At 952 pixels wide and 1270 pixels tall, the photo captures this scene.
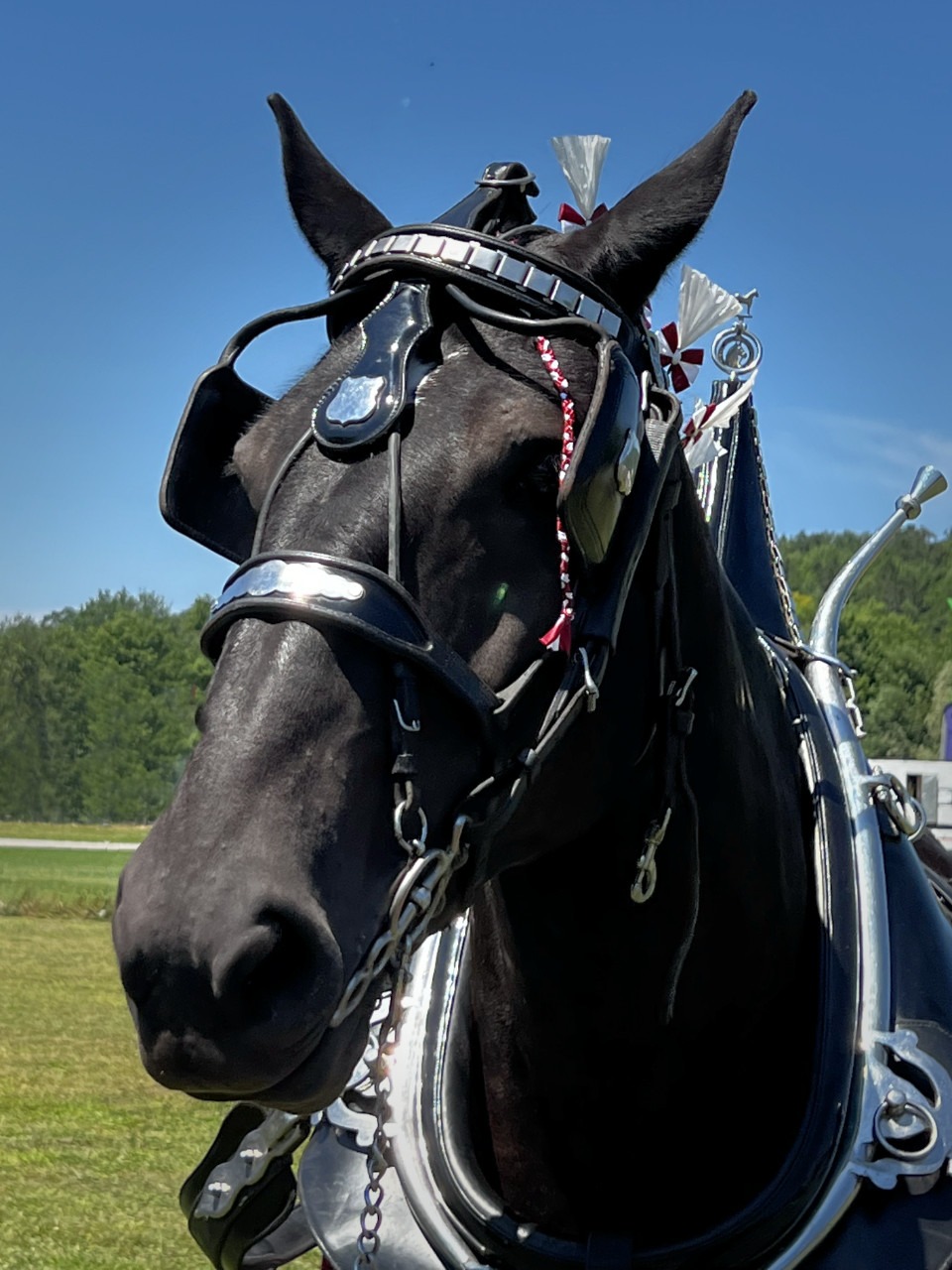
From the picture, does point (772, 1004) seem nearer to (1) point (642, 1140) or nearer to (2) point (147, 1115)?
(1) point (642, 1140)

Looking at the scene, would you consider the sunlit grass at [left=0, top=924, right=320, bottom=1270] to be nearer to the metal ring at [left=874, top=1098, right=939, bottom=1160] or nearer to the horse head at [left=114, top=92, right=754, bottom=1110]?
the metal ring at [left=874, top=1098, right=939, bottom=1160]

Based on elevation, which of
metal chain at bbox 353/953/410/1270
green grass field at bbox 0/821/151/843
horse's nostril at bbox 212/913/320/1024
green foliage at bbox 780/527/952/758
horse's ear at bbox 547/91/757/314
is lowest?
green grass field at bbox 0/821/151/843

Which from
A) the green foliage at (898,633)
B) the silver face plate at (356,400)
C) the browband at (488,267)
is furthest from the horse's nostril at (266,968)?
the green foliage at (898,633)

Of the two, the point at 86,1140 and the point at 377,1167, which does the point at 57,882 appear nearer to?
the point at 86,1140

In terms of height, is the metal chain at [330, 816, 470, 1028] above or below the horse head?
below

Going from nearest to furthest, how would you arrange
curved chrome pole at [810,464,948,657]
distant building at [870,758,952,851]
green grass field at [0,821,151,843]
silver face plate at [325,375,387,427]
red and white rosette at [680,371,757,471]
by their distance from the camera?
1. silver face plate at [325,375,387,427]
2. red and white rosette at [680,371,757,471]
3. curved chrome pole at [810,464,948,657]
4. distant building at [870,758,952,851]
5. green grass field at [0,821,151,843]

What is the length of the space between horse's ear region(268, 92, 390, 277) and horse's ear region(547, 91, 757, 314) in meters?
0.37

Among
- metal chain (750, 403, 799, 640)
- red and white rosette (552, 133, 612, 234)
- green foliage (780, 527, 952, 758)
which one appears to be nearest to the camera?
red and white rosette (552, 133, 612, 234)

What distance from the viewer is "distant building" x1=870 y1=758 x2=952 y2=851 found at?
705 cm

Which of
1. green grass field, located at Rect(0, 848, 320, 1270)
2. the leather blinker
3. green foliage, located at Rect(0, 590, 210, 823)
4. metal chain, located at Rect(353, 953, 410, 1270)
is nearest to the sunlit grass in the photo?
green grass field, located at Rect(0, 848, 320, 1270)

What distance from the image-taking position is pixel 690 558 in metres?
2.18

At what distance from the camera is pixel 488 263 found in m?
1.93

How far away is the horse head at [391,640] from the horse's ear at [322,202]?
26cm

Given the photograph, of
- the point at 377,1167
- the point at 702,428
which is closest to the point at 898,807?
the point at 702,428
